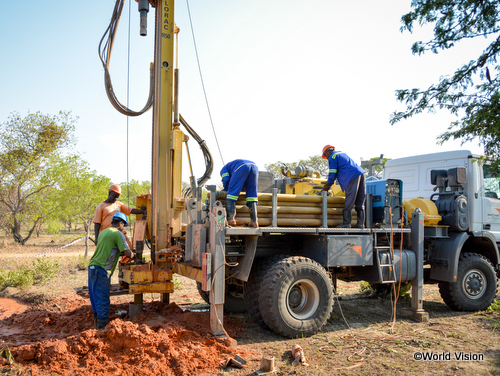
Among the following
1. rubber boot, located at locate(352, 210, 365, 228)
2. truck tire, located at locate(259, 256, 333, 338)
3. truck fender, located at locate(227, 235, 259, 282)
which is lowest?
truck tire, located at locate(259, 256, 333, 338)

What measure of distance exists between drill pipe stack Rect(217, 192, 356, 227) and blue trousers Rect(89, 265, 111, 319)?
196cm

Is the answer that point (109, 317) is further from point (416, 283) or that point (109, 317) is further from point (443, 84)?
point (443, 84)

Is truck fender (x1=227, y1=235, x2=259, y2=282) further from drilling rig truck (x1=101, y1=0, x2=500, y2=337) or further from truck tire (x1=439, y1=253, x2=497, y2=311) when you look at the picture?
truck tire (x1=439, y1=253, x2=497, y2=311)

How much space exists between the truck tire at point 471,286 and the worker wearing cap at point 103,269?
18.9 feet

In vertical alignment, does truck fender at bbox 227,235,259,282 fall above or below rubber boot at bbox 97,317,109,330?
above

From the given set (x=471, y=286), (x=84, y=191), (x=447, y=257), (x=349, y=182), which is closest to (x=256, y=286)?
(x=349, y=182)

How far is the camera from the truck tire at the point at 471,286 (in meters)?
7.36

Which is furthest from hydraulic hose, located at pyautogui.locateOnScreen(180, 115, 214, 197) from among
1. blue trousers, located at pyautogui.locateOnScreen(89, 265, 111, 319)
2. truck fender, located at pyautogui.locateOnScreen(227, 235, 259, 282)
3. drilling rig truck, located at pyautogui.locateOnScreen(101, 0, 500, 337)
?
blue trousers, located at pyautogui.locateOnScreen(89, 265, 111, 319)

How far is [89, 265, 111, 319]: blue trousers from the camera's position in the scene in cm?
550

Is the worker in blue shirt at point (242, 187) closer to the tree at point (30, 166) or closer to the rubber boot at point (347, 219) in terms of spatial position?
the rubber boot at point (347, 219)

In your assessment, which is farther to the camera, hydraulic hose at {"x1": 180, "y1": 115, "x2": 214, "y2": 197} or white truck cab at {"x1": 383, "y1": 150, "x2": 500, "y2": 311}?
white truck cab at {"x1": 383, "y1": 150, "x2": 500, "y2": 311}

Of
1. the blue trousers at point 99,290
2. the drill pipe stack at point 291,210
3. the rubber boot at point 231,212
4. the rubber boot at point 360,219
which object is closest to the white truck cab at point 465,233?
the rubber boot at point 360,219

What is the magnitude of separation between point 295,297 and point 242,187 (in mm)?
1783

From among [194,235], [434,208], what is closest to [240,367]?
[194,235]
